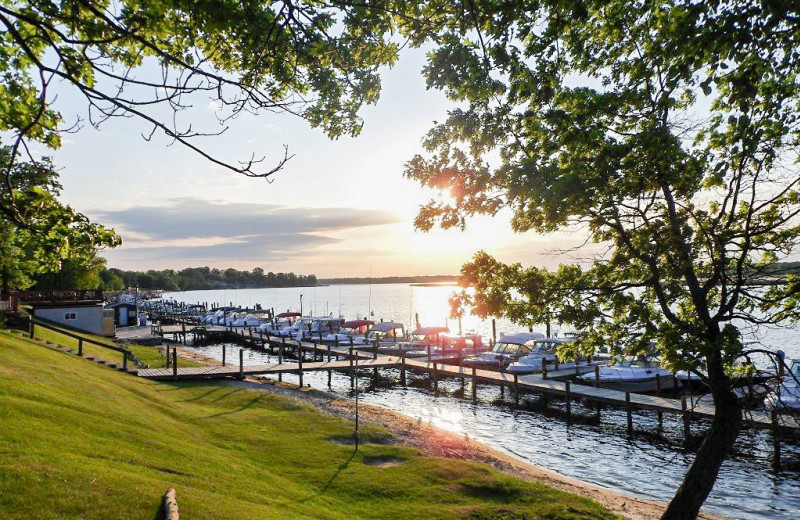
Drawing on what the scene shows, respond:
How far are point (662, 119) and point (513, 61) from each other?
14.0 feet

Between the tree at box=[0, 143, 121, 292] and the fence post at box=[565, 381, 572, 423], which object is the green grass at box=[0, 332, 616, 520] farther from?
the fence post at box=[565, 381, 572, 423]

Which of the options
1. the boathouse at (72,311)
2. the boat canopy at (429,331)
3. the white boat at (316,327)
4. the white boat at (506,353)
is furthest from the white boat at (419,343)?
the boathouse at (72,311)

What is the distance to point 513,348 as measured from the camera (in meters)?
47.0

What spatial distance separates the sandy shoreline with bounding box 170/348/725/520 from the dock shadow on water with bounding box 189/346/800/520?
1.48 meters

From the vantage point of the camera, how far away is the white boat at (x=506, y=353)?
4322cm

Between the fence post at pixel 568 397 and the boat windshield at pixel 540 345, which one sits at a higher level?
the boat windshield at pixel 540 345

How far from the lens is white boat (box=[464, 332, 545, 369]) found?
43219 mm

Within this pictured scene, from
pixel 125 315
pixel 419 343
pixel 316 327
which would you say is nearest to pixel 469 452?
pixel 419 343

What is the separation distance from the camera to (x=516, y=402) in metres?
34.8

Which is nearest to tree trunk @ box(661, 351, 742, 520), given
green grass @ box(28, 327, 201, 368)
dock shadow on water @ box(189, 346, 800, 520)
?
dock shadow on water @ box(189, 346, 800, 520)

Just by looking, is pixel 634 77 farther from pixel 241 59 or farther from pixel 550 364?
pixel 550 364

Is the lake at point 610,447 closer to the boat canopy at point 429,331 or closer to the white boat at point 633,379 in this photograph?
the white boat at point 633,379

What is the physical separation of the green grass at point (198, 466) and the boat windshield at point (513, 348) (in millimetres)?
26759

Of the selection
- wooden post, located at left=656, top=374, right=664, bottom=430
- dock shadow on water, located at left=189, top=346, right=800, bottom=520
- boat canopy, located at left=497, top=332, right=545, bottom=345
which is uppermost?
boat canopy, located at left=497, top=332, right=545, bottom=345
